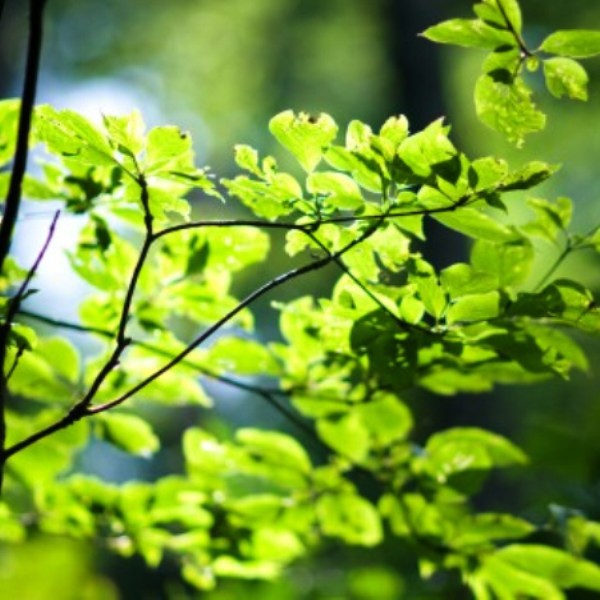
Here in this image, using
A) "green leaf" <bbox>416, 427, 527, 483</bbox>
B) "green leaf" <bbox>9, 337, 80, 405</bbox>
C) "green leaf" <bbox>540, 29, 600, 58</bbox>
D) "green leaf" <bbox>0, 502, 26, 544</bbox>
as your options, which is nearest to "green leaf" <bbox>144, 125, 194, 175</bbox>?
"green leaf" <bbox>540, 29, 600, 58</bbox>

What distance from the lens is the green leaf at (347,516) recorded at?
128cm

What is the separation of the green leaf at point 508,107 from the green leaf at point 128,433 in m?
0.72

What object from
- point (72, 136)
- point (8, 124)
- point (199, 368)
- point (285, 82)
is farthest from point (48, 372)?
point (285, 82)

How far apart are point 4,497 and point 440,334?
844 millimetres

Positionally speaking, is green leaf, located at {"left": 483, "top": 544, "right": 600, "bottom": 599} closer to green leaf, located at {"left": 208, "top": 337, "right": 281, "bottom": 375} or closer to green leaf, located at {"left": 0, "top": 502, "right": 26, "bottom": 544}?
green leaf, located at {"left": 208, "top": 337, "right": 281, "bottom": 375}

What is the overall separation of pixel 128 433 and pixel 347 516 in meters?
0.37

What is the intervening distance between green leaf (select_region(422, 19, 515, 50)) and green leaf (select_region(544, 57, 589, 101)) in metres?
0.06

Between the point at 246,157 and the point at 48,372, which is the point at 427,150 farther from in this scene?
the point at 48,372

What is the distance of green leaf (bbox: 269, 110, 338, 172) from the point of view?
812 mm

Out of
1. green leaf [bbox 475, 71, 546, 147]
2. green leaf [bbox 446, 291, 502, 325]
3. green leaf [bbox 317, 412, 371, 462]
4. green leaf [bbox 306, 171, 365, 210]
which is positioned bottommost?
green leaf [bbox 317, 412, 371, 462]

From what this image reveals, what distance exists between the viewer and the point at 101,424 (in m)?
1.26

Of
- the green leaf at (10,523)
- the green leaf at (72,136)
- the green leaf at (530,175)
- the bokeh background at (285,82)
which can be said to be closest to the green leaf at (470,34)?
the green leaf at (530,175)

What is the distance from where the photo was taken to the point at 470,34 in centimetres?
77

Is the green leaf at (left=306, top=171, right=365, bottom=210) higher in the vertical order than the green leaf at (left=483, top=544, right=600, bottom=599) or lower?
higher
